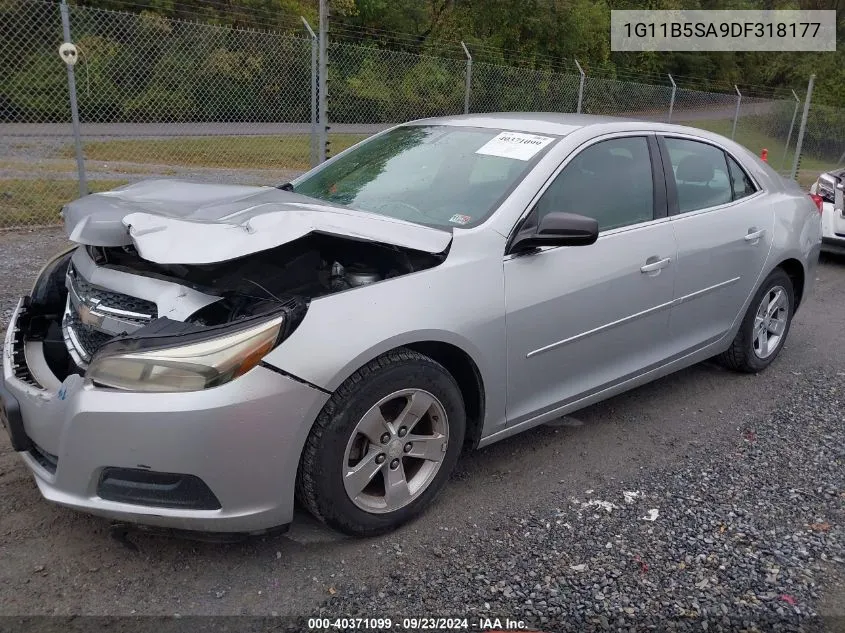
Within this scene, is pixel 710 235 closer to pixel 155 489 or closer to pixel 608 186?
pixel 608 186

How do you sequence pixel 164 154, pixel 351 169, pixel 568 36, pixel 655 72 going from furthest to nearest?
pixel 655 72 → pixel 568 36 → pixel 164 154 → pixel 351 169

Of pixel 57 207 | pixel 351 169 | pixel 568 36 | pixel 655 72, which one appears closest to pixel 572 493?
pixel 351 169

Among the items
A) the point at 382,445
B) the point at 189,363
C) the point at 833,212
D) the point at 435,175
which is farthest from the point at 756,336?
the point at 833,212

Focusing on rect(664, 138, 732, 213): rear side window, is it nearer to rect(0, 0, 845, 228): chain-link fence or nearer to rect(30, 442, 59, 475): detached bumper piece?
rect(30, 442, 59, 475): detached bumper piece

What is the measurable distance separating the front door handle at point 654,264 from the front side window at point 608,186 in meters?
0.22

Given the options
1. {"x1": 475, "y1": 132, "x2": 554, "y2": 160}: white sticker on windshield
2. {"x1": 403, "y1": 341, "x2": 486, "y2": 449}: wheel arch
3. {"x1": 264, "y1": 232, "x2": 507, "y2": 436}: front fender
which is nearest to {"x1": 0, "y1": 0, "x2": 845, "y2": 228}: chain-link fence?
{"x1": 475, "y1": 132, "x2": 554, "y2": 160}: white sticker on windshield

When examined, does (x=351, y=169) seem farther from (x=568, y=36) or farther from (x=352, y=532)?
(x=568, y=36)

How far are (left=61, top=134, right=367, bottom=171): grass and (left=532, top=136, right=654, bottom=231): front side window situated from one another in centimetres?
792

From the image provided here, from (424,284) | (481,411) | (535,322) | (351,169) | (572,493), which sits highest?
(351,169)

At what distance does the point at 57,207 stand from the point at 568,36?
20.4 m

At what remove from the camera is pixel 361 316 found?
8.56 ft

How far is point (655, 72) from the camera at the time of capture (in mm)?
29766

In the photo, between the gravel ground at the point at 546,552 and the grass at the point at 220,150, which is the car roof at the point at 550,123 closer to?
the gravel ground at the point at 546,552

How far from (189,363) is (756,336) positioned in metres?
3.76
